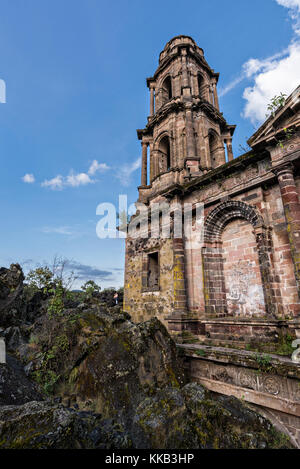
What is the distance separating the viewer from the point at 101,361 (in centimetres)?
536

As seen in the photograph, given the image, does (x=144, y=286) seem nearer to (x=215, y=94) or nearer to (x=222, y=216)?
(x=222, y=216)

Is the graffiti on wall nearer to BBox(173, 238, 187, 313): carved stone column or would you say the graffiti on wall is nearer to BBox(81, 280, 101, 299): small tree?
BBox(173, 238, 187, 313): carved stone column

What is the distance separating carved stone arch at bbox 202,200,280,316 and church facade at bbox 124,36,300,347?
0.04 m

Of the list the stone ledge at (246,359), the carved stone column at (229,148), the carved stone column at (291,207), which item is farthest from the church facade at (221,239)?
the stone ledge at (246,359)

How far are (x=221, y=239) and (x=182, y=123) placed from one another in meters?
8.19

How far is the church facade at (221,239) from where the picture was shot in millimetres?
7016

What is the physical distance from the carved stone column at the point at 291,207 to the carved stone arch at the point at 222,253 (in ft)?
3.23

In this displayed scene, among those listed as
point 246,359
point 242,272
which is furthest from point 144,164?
point 246,359

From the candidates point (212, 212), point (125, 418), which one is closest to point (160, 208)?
point (212, 212)

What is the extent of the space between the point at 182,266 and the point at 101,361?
550 centimetres

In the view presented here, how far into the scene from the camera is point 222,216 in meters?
9.47

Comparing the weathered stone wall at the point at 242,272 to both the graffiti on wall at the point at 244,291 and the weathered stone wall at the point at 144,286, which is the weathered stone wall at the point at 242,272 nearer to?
the graffiti on wall at the point at 244,291

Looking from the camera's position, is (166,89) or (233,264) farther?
(166,89)

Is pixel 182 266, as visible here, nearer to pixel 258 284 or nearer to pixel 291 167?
pixel 258 284
